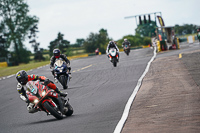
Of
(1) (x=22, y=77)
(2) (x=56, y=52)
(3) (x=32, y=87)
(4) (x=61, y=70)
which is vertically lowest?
(4) (x=61, y=70)

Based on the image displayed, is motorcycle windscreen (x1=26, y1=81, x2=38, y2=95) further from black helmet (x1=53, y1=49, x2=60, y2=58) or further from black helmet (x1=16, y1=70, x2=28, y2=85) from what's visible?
black helmet (x1=53, y1=49, x2=60, y2=58)

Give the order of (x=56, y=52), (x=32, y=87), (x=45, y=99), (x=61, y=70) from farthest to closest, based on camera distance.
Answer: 1. (x=61, y=70)
2. (x=56, y=52)
3. (x=32, y=87)
4. (x=45, y=99)

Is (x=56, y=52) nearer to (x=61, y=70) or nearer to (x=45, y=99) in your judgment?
(x=61, y=70)

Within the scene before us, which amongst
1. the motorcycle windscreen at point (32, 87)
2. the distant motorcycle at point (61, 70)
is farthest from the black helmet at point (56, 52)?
the motorcycle windscreen at point (32, 87)

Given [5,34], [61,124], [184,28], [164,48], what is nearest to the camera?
[61,124]

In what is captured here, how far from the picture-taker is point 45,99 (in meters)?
9.52

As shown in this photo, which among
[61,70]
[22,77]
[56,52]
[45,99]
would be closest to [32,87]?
[22,77]

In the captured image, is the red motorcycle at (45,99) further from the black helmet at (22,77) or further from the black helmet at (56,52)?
the black helmet at (56,52)

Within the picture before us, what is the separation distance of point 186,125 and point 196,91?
4043 millimetres

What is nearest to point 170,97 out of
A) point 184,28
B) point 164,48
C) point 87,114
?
point 87,114

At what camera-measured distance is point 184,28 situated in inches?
7766

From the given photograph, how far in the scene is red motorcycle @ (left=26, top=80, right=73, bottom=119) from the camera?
949 cm

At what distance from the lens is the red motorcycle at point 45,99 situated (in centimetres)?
949

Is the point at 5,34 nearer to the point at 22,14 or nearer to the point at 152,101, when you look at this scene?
the point at 22,14
